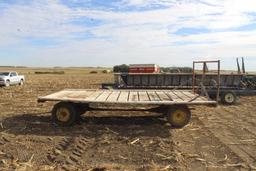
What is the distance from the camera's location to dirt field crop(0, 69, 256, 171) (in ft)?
22.1

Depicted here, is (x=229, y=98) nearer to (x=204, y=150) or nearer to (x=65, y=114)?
Result: (x=65, y=114)

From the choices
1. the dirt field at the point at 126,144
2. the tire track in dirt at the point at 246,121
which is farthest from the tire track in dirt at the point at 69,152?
the tire track in dirt at the point at 246,121

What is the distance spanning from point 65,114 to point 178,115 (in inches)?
121

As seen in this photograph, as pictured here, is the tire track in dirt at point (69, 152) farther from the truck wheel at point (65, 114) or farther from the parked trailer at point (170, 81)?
the parked trailer at point (170, 81)

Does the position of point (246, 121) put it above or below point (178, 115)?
below

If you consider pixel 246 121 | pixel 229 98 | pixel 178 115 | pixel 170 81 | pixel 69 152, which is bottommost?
pixel 246 121

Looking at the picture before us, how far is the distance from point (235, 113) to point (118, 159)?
8.10 metres

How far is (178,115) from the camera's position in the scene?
395 inches

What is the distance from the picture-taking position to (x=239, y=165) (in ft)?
22.0

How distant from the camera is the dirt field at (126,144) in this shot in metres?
6.72

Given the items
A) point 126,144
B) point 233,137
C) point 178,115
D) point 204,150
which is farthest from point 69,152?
point 233,137

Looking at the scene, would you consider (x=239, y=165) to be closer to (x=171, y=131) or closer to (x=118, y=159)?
(x=118, y=159)

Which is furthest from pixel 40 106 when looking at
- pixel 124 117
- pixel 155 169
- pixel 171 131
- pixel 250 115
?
pixel 155 169

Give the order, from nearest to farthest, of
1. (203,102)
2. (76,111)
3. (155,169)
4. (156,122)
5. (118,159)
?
(155,169) → (118,159) → (203,102) → (76,111) → (156,122)
